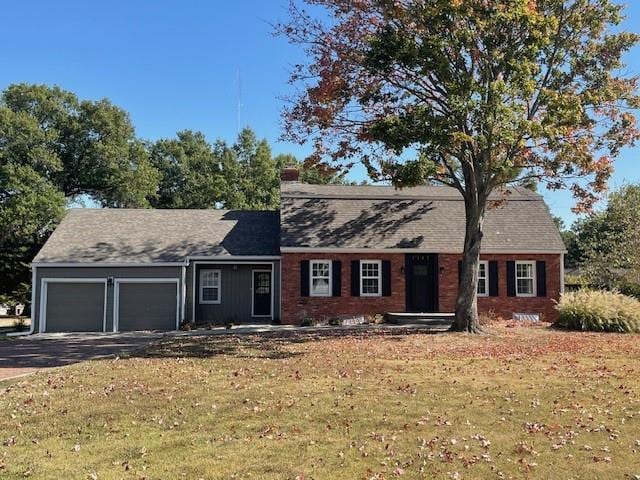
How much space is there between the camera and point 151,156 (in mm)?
43031

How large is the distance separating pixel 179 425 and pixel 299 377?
3201 mm

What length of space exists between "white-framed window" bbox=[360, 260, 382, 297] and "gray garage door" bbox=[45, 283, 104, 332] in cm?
973

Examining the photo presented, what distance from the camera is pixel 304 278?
72.0 ft

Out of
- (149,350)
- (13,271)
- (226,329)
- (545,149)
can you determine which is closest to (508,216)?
(545,149)

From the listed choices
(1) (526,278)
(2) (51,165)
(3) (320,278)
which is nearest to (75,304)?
(3) (320,278)

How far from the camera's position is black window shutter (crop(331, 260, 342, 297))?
22.0 metres

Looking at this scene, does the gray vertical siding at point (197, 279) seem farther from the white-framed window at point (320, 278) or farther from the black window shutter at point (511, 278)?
the black window shutter at point (511, 278)

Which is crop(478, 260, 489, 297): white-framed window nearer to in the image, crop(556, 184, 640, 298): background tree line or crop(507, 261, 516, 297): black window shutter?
crop(507, 261, 516, 297): black window shutter

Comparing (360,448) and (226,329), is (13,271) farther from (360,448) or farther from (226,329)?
(360,448)

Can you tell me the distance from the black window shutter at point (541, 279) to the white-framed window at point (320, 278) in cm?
820

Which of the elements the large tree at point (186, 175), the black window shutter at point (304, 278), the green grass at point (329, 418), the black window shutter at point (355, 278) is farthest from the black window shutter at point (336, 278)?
the large tree at point (186, 175)

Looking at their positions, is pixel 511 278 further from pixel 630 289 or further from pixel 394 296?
pixel 630 289

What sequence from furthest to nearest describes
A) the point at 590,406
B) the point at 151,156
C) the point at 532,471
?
the point at 151,156 < the point at 590,406 < the point at 532,471

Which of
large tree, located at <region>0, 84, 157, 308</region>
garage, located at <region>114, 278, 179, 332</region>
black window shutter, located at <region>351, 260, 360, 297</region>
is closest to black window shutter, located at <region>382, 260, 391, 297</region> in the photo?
black window shutter, located at <region>351, 260, 360, 297</region>
